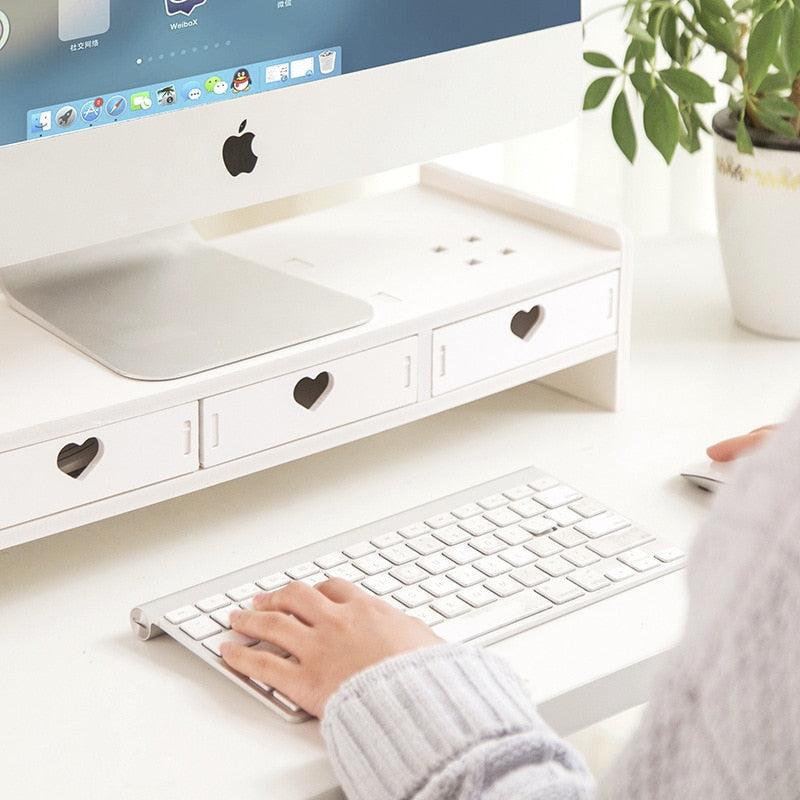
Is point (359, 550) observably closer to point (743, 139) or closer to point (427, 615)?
point (427, 615)

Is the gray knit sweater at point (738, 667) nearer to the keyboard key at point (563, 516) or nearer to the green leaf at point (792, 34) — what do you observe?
the keyboard key at point (563, 516)

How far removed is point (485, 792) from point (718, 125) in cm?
73

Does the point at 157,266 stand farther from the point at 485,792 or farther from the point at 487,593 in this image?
the point at 485,792

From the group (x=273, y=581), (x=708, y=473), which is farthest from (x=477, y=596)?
(x=708, y=473)

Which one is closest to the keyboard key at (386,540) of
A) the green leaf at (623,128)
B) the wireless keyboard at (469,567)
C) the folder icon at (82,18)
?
the wireless keyboard at (469,567)

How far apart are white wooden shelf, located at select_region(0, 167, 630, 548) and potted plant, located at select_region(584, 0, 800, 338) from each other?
136 millimetres

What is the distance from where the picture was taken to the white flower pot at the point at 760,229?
116 cm

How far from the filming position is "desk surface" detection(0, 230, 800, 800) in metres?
0.70

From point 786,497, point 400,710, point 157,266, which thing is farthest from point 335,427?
point 786,497

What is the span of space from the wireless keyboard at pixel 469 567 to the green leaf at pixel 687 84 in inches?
14.6

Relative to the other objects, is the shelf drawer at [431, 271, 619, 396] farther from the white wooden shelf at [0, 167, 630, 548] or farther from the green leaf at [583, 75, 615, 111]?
the green leaf at [583, 75, 615, 111]

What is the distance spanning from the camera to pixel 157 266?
102cm

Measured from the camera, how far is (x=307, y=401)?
959 mm

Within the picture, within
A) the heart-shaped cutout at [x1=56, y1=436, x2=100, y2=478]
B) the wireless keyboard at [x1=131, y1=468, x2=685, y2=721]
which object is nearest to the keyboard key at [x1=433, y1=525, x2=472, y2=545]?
the wireless keyboard at [x1=131, y1=468, x2=685, y2=721]
